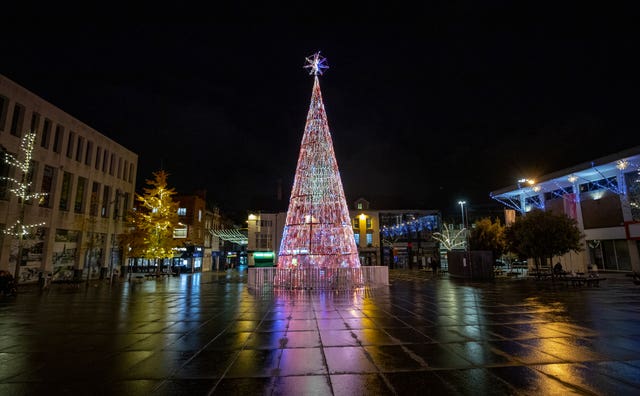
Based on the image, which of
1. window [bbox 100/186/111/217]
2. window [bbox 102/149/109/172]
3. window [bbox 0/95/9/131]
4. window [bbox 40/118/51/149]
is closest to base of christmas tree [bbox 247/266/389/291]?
window [bbox 0/95/9/131]

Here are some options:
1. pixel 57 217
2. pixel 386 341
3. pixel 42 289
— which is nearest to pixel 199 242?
pixel 57 217

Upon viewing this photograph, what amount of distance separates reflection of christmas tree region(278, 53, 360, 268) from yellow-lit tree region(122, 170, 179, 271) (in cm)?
2045

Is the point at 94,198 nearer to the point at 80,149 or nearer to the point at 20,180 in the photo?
the point at 80,149

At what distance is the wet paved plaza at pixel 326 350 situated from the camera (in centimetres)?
518

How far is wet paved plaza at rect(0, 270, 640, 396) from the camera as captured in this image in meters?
5.18

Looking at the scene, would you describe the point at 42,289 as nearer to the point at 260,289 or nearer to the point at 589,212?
the point at 260,289

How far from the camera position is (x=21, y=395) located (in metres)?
4.87

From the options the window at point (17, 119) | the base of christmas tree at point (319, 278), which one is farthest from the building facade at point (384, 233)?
the base of christmas tree at point (319, 278)

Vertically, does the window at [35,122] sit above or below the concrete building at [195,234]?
above

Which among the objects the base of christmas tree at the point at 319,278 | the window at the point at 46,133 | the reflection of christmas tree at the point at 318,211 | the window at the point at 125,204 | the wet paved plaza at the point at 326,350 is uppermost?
the window at the point at 46,133

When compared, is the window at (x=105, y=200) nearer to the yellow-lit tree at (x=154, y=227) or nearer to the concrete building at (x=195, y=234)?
the yellow-lit tree at (x=154, y=227)

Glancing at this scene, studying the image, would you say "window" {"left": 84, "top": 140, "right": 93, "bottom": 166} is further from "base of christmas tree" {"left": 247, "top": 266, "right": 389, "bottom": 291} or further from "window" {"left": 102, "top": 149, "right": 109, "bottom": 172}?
"base of christmas tree" {"left": 247, "top": 266, "right": 389, "bottom": 291}

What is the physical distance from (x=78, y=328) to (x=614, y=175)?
3935 centimetres

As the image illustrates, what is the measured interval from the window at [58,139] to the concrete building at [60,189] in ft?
0.23
